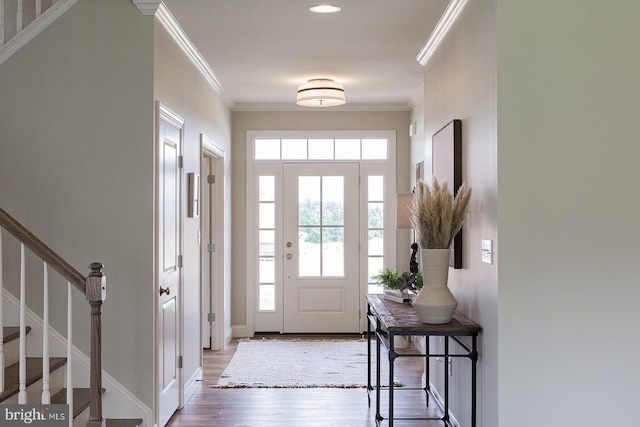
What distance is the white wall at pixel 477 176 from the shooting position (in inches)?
122

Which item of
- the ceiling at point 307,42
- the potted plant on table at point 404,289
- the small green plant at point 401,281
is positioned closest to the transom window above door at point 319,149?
the ceiling at point 307,42

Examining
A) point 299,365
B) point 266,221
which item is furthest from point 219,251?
point 299,365

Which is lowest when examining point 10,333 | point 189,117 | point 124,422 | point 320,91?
point 124,422

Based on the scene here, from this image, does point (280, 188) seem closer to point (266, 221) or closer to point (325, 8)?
point (266, 221)

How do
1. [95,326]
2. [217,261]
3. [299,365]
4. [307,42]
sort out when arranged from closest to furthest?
[95,326], [307,42], [299,365], [217,261]

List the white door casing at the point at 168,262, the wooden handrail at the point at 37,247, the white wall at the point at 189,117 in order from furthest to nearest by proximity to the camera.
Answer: the white wall at the point at 189,117 < the white door casing at the point at 168,262 < the wooden handrail at the point at 37,247

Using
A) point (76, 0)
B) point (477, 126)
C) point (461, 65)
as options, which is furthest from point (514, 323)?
point (76, 0)

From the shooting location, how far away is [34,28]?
12.5ft

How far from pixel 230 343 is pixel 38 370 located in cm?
354

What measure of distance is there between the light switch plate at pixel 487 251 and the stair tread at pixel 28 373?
7.74ft

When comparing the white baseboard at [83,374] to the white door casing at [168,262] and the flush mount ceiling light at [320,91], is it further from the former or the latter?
the flush mount ceiling light at [320,91]

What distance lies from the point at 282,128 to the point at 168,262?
11.3ft

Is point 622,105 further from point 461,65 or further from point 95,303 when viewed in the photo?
point 95,303

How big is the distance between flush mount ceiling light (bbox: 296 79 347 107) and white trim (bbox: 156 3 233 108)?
2.66ft
